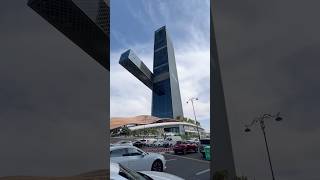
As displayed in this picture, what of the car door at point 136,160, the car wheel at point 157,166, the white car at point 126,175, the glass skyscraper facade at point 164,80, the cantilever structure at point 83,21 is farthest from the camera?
the glass skyscraper facade at point 164,80

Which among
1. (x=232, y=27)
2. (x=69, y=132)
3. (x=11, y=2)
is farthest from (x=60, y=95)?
(x=232, y=27)

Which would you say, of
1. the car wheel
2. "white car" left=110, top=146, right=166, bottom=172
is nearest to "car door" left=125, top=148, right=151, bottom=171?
"white car" left=110, top=146, right=166, bottom=172

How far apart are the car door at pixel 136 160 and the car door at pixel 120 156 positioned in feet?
0.28

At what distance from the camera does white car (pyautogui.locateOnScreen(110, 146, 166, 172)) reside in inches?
283

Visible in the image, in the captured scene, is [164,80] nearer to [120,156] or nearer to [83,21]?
[120,156]

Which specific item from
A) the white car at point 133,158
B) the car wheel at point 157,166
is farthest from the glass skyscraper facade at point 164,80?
the white car at point 133,158

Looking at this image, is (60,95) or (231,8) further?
(231,8)

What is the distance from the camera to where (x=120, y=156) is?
23.9 feet

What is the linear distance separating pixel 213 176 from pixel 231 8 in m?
3.71

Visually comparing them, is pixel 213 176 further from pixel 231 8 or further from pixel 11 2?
pixel 11 2

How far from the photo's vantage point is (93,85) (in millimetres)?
4000

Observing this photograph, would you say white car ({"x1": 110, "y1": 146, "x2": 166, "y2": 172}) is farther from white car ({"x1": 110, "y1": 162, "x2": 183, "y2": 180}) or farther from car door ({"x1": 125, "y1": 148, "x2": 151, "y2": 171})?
white car ({"x1": 110, "y1": 162, "x2": 183, "y2": 180})

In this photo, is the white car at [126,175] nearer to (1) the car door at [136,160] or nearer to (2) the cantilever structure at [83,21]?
(2) the cantilever structure at [83,21]

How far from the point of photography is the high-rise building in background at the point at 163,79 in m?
89.5
